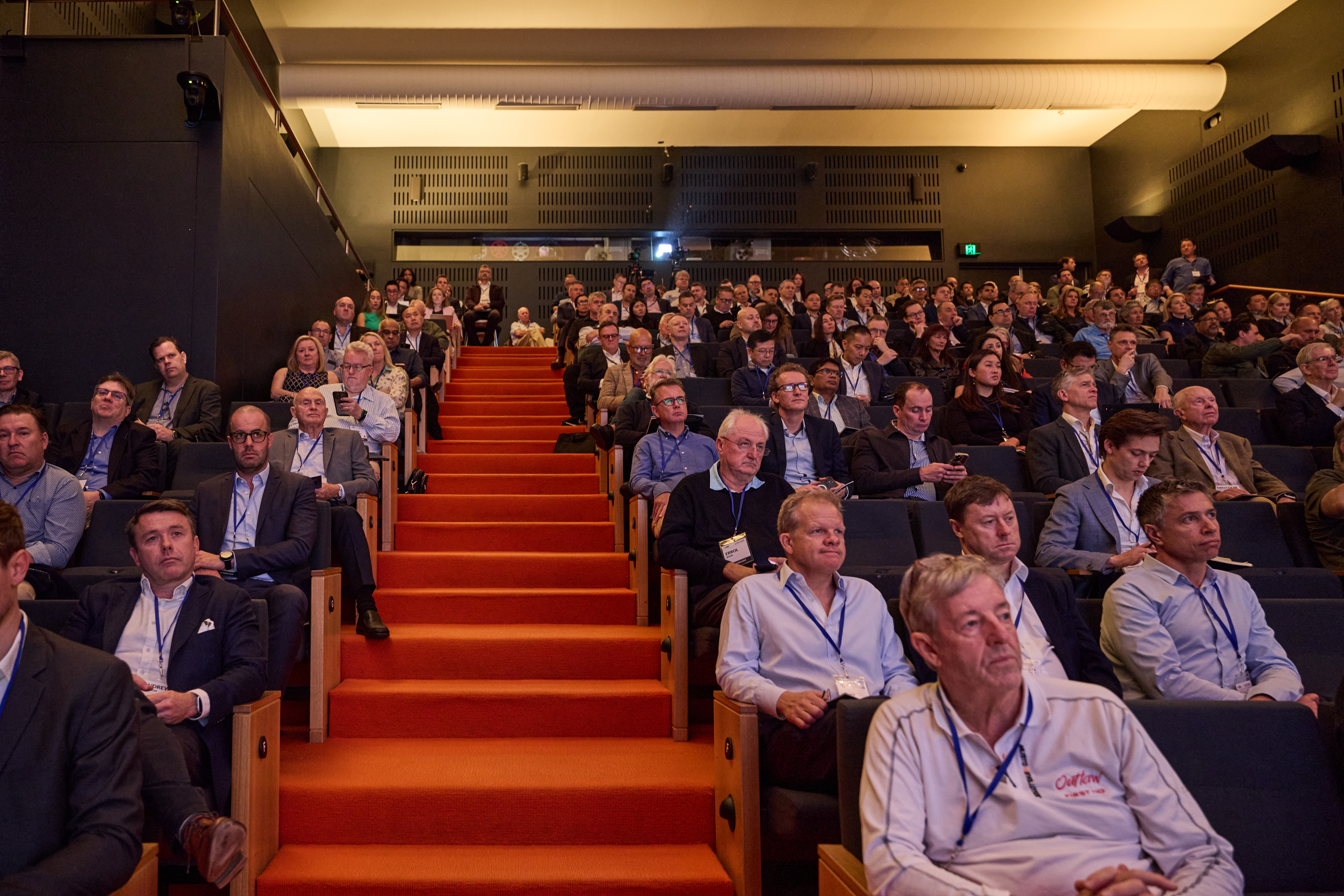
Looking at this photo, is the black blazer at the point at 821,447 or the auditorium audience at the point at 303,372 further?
the auditorium audience at the point at 303,372

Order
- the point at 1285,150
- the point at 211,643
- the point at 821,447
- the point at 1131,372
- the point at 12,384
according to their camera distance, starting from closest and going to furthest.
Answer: the point at 211,643 < the point at 821,447 < the point at 12,384 < the point at 1131,372 < the point at 1285,150

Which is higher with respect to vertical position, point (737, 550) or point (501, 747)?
point (737, 550)

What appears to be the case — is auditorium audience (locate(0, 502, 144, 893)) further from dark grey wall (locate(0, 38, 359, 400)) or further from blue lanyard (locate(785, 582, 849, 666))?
dark grey wall (locate(0, 38, 359, 400))

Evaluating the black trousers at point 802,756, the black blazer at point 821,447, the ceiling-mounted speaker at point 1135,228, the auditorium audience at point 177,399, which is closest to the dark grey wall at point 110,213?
the auditorium audience at point 177,399

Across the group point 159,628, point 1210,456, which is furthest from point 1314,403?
point 159,628

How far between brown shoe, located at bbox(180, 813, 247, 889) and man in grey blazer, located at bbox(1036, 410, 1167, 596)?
7.70ft

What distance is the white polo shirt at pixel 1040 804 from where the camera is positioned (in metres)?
1.28

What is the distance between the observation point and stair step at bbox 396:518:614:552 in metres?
3.96

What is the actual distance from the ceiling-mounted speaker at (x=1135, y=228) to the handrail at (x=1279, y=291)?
1.45 meters

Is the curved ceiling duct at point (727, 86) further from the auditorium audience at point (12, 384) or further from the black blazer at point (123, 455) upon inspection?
the black blazer at point (123, 455)

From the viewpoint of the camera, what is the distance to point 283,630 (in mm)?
2449

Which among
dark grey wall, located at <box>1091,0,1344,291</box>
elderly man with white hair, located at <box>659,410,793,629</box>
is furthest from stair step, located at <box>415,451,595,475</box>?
dark grey wall, located at <box>1091,0,1344,291</box>

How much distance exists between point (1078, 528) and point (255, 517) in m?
2.69

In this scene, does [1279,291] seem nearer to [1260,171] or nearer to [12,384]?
[1260,171]
